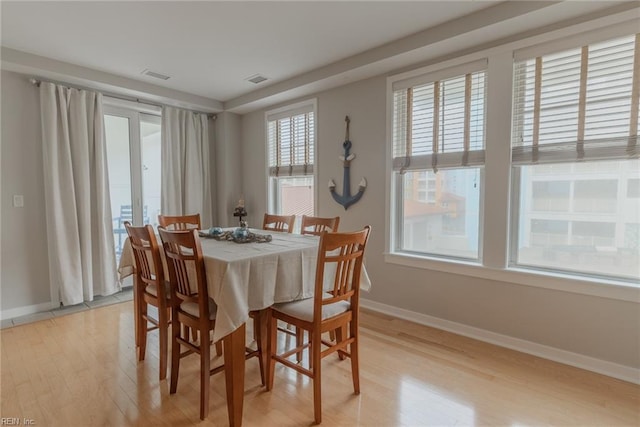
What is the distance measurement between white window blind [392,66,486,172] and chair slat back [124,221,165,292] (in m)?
2.22

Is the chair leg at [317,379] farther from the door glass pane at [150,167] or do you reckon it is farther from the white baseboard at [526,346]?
the door glass pane at [150,167]

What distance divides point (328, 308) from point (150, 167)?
3.45 metres

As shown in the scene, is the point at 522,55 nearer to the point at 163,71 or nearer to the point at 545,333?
the point at 545,333

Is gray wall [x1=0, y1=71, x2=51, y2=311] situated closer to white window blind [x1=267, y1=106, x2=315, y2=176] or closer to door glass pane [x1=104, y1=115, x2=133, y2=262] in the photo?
door glass pane [x1=104, y1=115, x2=133, y2=262]

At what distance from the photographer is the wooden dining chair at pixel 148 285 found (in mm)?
2037

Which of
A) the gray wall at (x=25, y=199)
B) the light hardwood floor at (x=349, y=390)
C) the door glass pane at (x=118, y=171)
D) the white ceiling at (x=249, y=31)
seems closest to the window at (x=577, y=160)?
the white ceiling at (x=249, y=31)

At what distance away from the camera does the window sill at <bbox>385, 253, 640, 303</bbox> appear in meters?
2.11

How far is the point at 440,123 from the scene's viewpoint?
2.90 metres

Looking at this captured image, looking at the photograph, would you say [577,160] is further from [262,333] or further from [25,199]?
[25,199]

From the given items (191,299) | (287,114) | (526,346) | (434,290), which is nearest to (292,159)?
(287,114)

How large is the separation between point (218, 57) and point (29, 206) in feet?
7.94

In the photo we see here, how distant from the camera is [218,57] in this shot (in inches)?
123

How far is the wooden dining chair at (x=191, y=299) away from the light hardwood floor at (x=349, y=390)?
0.69ft

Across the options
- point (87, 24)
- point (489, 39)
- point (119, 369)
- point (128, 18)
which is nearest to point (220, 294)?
point (119, 369)
